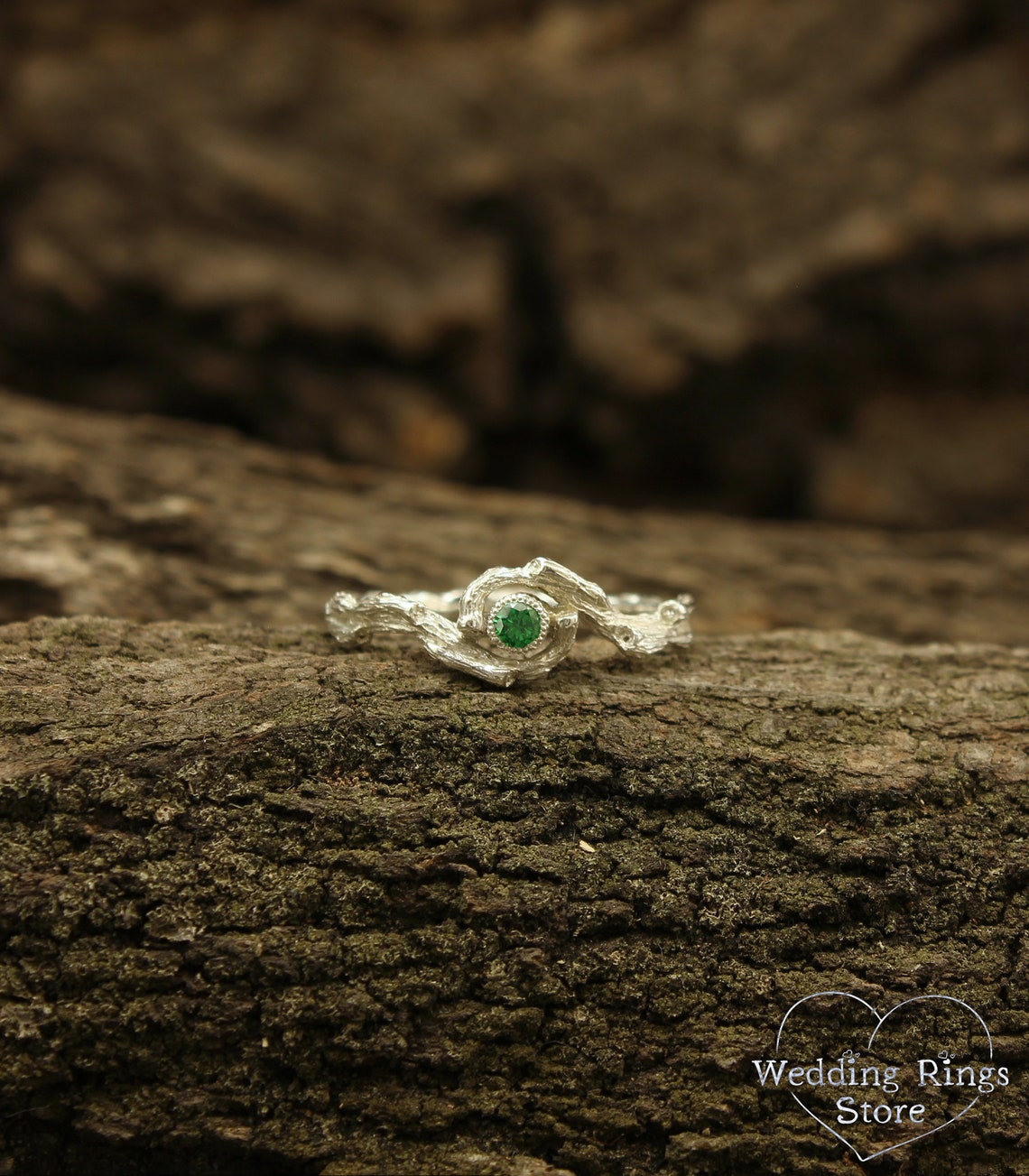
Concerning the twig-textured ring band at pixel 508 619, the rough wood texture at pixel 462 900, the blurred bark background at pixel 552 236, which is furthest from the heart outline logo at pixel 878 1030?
the blurred bark background at pixel 552 236

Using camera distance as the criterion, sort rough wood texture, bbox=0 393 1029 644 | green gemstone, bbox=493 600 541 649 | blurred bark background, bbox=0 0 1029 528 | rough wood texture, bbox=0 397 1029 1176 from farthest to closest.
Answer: blurred bark background, bbox=0 0 1029 528 → rough wood texture, bbox=0 393 1029 644 → green gemstone, bbox=493 600 541 649 → rough wood texture, bbox=0 397 1029 1176

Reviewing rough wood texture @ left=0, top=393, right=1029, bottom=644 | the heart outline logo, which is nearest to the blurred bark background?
rough wood texture @ left=0, top=393, right=1029, bottom=644

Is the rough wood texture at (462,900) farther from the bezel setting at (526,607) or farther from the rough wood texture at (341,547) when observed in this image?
the rough wood texture at (341,547)

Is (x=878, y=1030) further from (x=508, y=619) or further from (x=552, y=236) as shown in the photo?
(x=552, y=236)

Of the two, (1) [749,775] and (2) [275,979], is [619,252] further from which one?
(2) [275,979]

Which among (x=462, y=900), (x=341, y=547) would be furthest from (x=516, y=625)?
(x=341, y=547)

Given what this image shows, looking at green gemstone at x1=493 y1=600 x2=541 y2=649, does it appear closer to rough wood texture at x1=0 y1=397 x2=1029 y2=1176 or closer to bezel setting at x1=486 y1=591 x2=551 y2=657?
bezel setting at x1=486 y1=591 x2=551 y2=657
